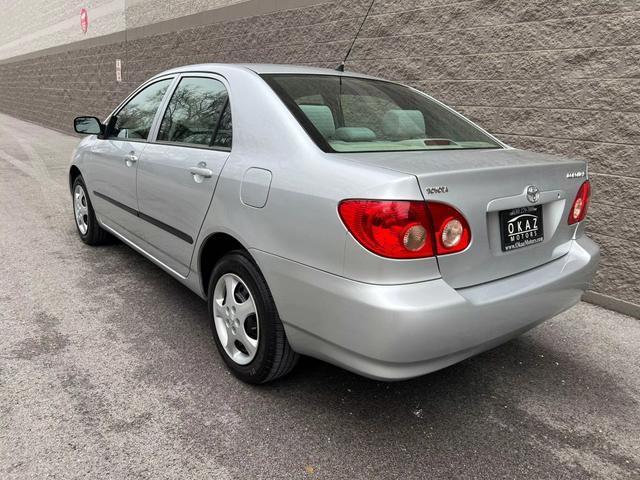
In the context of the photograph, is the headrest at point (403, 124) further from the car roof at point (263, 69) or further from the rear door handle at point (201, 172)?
the rear door handle at point (201, 172)

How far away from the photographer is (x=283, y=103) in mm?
2547

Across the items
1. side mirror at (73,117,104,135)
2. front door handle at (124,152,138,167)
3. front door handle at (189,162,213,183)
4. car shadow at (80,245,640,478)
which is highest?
side mirror at (73,117,104,135)

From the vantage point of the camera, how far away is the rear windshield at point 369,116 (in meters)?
2.51

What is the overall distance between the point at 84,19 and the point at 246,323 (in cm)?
1669

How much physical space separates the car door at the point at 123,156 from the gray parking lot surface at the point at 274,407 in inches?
27.2

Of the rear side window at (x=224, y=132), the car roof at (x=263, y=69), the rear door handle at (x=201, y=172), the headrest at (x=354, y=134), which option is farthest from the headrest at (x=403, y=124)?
the rear door handle at (x=201, y=172)

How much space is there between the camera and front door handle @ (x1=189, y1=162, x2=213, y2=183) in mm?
2754

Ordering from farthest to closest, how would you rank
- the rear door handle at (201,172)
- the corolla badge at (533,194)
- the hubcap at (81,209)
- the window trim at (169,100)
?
the hubcap at (81,209) < the window trim at (169,100) < the rear door handle at (201,172) < the corolla badge at (533,194)

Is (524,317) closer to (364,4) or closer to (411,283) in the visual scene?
(411,283)

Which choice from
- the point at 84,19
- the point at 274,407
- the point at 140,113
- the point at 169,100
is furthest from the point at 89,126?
the point at 84,19

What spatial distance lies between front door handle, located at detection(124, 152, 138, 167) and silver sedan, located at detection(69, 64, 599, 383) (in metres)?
0.18

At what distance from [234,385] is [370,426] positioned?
29.6 inches

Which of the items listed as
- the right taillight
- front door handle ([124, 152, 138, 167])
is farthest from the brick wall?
front door handle ([124, 152, 138, 167])

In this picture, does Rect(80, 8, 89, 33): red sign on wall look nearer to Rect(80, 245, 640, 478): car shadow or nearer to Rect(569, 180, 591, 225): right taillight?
Rect(80, 245, 640, 478): car shadow
